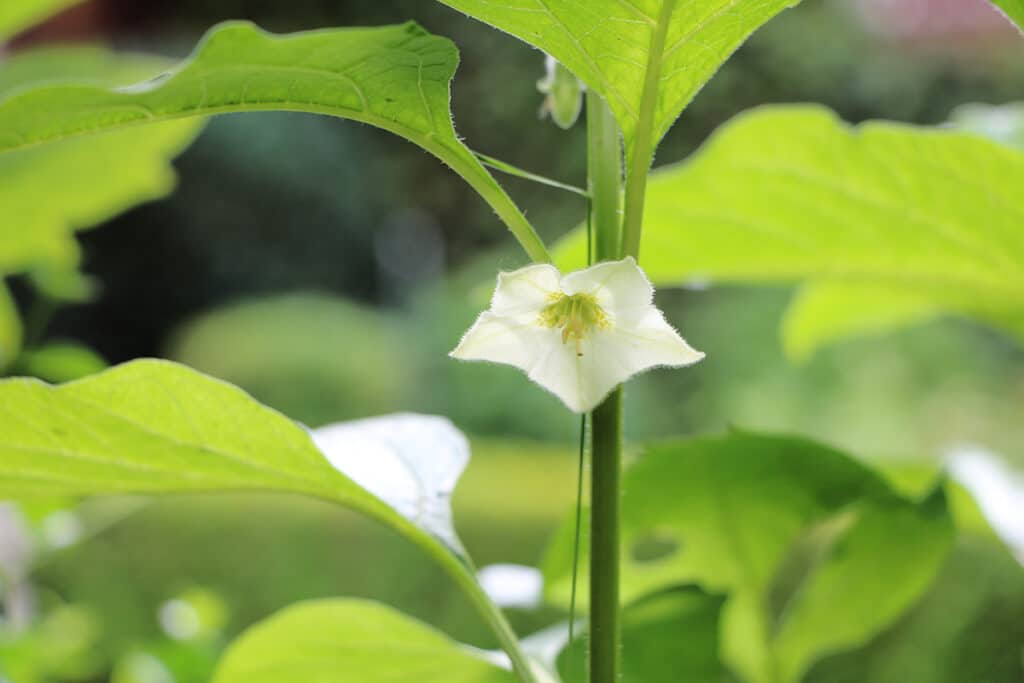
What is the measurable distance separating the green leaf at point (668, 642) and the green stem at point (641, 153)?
0.42 ft

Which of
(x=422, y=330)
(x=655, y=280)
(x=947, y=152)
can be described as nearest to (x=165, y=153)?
(x=655, y=280)

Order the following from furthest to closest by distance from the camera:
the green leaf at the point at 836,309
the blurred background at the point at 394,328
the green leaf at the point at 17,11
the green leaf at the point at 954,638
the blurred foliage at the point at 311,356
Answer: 1. the blurred foliage at the point at 311,356
2. the blurred background at the point at 394,328
3. the green leaf at the point at 954,638
4. the green leaf at the point at 17,11
5. the green leaf at the point at 836,309

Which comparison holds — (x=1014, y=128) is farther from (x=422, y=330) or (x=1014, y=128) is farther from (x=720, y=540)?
(x=422, y=330)

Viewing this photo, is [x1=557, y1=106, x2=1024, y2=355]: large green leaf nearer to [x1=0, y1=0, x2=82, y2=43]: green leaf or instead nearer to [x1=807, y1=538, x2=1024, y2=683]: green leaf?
[x1=0, y1=0, x2=82, y2=43]: green leaf

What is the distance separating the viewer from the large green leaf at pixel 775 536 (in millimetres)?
334

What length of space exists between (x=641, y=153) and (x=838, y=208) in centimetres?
18

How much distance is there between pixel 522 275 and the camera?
238 millimetres

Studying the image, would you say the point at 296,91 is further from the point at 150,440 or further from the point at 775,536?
the point at 775,536

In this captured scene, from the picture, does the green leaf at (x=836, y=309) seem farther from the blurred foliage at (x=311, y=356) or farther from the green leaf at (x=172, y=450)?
the blurred foliage at (x=311, y=356)

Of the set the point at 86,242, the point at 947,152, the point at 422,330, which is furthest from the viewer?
the point at 86,242

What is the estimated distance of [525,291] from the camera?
247 millimetres

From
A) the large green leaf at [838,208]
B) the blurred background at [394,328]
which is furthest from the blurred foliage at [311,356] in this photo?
the large green leaf at [838,208]

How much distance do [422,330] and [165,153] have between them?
9.33ft

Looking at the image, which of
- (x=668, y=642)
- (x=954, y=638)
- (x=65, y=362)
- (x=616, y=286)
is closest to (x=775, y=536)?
(x=668, y=642)
